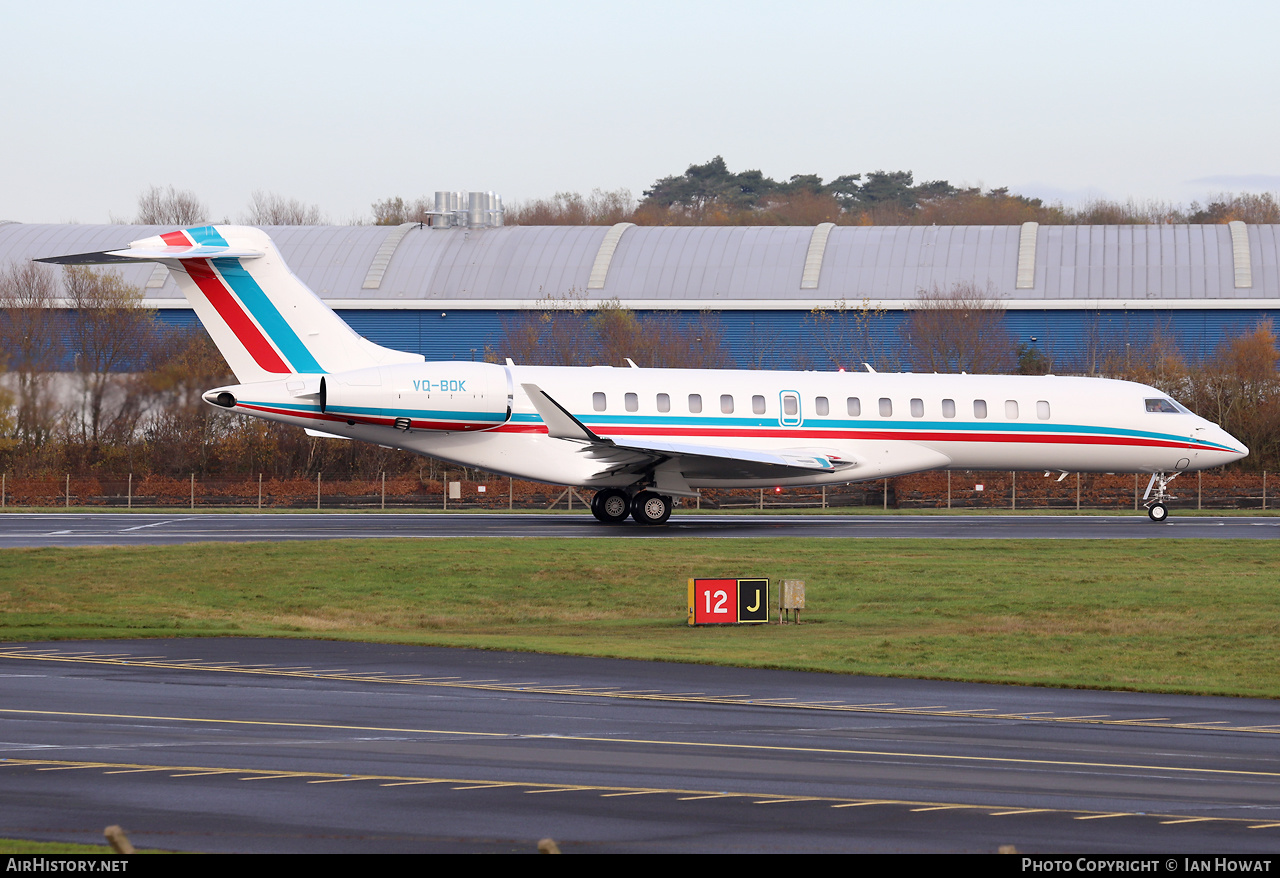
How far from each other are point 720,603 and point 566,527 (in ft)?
46.4

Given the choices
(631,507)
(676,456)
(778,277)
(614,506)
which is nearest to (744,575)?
(676,456)

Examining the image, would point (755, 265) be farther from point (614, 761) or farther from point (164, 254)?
point (614, 761)

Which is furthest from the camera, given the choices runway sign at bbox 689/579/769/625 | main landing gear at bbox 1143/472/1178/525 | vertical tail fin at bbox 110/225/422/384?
main landing gear at bbox 1143/472/1178/525

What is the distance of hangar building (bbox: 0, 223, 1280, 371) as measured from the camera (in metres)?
64.6

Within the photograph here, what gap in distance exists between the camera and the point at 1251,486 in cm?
4728

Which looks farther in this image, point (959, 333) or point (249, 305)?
point (959, 333)

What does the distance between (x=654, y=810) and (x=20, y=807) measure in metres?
3.69

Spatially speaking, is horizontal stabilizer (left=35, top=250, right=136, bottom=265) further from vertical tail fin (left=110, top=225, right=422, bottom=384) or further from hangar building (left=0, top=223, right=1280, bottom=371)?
hangar building (left=0, top=223, right=1280, bottom=371)

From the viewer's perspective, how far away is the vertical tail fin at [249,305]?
32.6 meters

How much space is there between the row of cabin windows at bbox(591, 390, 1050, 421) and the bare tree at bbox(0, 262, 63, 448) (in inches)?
826

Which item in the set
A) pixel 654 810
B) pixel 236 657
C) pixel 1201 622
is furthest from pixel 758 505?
pixel 654 810

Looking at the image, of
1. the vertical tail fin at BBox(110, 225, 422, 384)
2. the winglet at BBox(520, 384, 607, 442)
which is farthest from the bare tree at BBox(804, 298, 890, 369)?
the vertical tail fin at BBox(110, 225, 422, 384)

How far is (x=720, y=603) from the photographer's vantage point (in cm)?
1986
